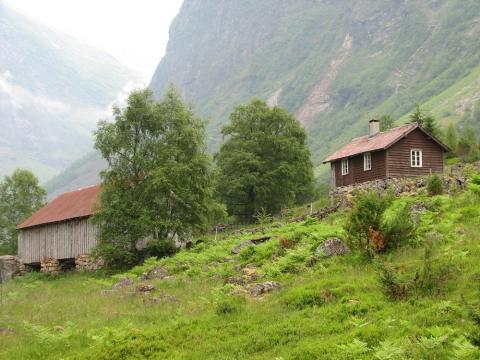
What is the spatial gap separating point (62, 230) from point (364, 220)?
3341 centimetres

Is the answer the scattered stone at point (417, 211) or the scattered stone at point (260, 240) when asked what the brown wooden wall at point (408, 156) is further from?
the scattered stone at point (417, 211)

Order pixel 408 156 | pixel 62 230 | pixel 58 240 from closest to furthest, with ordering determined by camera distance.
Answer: pixel 408 156, pixel 62 230, pixel 58 240

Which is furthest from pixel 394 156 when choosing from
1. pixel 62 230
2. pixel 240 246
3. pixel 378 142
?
pixel 62 230

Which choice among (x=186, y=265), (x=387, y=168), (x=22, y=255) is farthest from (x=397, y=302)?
(x=22, y=255)

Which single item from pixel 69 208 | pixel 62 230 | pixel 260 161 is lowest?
pixel 62 230

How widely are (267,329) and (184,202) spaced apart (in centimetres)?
2334

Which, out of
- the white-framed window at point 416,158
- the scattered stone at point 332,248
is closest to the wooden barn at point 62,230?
the white-framed window at point 416,158

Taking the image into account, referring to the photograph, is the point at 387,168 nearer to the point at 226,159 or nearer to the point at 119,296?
the point at 226,159

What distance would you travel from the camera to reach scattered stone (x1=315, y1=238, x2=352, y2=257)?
1819cm

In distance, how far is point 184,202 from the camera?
35.0m

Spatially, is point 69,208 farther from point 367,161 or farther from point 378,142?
point 378,142

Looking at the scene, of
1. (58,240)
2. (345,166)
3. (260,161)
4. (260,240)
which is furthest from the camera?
(260,161)

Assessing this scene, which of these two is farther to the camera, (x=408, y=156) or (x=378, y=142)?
(x=378, y=142)

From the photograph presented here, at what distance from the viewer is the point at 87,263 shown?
1642 inches
